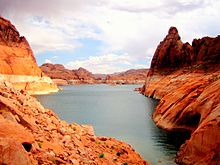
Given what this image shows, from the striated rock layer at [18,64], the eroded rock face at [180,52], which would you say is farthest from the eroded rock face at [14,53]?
the eroded rock face at [180,52]

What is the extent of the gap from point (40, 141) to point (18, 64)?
135324mm


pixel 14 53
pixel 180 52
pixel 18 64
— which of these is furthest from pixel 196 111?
pixel 14 53

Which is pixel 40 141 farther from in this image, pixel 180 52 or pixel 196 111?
pixel 180 52

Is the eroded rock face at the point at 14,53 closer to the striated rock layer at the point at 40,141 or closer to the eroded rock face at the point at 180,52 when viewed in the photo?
the eroded rock face at the point at 180,52

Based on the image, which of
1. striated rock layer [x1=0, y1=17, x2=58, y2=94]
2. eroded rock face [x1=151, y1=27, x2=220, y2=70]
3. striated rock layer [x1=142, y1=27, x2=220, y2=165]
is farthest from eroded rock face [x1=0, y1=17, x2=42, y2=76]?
striated rock layer [x1=142, y1=27, x2=220, y2=165]

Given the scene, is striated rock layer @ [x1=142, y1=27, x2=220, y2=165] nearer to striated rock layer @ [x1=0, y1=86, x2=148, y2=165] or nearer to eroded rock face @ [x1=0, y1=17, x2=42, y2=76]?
striated rock layer @ [x1=0, y1=86, x2=148, y2=165]

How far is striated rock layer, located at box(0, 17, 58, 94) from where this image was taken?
136512mm

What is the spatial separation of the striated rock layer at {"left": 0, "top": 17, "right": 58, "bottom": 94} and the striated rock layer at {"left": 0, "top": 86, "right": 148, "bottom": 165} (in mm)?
110582

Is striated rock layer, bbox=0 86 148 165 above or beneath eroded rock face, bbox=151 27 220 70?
beneath

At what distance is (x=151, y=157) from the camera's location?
33844mm

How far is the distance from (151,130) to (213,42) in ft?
265

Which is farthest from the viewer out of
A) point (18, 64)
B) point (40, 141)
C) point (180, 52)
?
point (18, 64)

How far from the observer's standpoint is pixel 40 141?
59.3ft

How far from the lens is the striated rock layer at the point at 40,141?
1377 centimetres
